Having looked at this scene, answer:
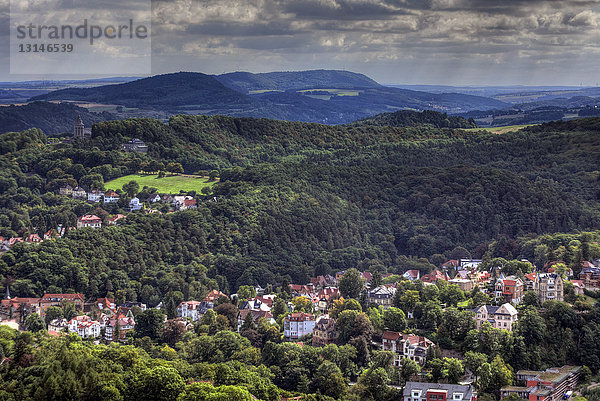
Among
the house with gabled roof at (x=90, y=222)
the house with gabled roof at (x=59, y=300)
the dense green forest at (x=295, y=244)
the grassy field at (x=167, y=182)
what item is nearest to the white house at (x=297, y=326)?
the dense green forest at (x=295, y=244)

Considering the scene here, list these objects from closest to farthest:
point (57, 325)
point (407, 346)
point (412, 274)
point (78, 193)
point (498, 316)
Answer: point (407, 346), point (498, 316), point (57, 325), point (412, 274), point (78, 193)

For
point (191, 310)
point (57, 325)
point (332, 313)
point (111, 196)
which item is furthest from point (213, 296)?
point (111, 196)

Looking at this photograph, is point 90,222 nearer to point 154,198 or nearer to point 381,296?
point 154,198

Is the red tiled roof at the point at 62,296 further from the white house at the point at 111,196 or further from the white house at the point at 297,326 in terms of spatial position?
the white house at the point at 111,196

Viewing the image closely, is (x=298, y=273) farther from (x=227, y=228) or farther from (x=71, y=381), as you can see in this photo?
(x=71, y=381)

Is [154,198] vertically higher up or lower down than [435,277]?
higher up

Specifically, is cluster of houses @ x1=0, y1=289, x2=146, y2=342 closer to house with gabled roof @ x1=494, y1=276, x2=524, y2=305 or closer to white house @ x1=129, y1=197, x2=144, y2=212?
white house @ x1=129, y1=197, x2=144, y2=212

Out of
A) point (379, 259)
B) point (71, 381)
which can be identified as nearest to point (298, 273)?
point (379, 259)

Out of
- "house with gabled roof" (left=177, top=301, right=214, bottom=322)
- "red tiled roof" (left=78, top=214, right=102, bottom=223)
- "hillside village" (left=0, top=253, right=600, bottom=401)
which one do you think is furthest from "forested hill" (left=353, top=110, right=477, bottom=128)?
"house with gabled roof" (left=177, top=301, right=214, bottom=322)
